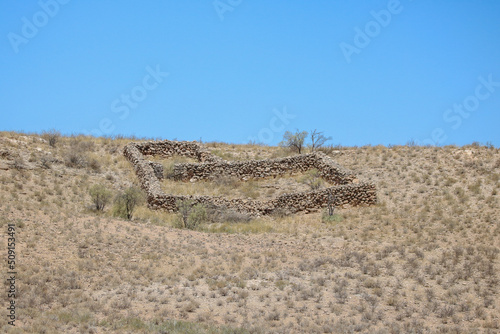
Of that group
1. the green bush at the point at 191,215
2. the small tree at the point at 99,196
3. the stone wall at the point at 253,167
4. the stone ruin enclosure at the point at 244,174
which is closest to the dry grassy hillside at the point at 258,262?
the green bush at the point at 191,215

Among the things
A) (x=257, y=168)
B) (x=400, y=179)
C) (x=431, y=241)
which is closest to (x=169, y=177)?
(x=257, y=168)

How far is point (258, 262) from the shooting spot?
16469mm

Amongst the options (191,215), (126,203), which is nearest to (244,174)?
(191,215)

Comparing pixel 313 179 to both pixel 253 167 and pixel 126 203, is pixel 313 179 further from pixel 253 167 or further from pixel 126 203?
pixel 126 203

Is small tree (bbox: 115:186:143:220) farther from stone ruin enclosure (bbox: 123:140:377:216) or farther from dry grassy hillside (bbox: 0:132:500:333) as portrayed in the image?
stone ruin enclosure (bbox: 123:140:377:216)

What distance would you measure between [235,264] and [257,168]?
46.0ft

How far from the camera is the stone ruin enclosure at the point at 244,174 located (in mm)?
24016

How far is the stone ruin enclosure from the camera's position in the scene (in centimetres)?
2402

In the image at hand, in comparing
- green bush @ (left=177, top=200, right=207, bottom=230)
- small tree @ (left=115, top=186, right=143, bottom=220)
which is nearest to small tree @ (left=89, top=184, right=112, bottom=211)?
small tree @ (left=115, top=186, right=143, bottom=220)

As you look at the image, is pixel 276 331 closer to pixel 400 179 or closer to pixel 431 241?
pixel 431 241

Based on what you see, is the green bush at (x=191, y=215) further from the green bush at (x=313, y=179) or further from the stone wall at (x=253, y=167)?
the green bush at (x=313, y=179)

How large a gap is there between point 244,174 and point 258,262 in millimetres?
13601

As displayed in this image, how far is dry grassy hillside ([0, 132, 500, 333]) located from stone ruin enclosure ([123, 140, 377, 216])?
0.76m

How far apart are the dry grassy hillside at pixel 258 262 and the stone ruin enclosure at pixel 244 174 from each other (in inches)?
29.9
